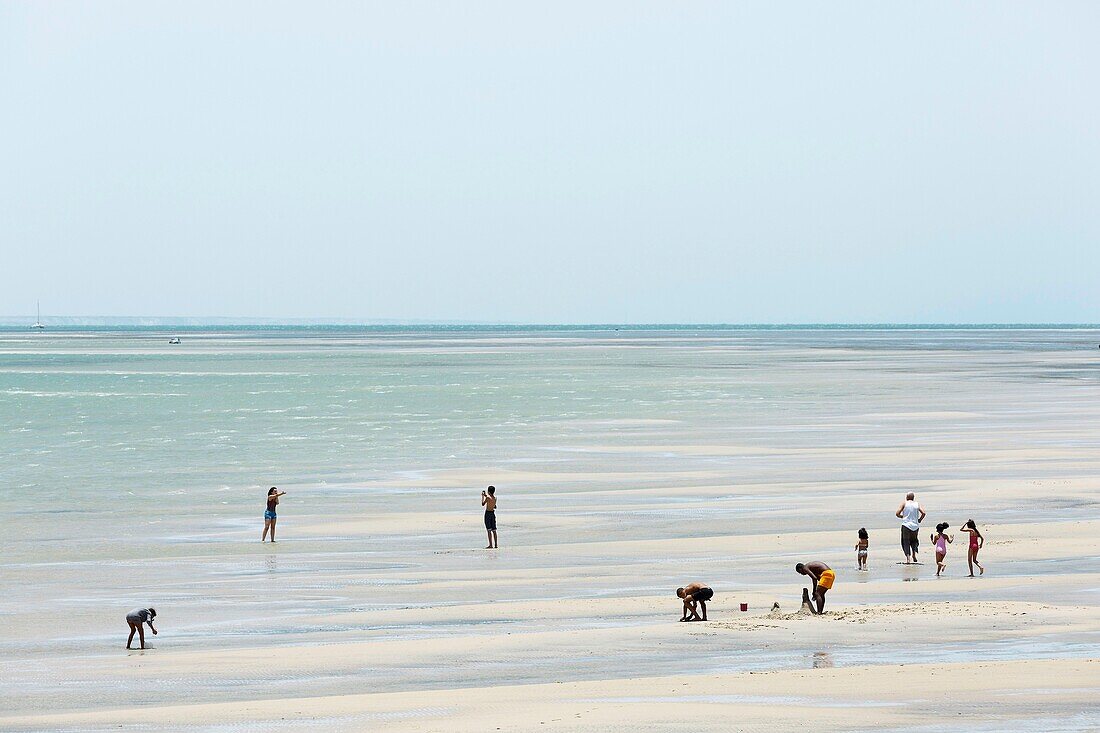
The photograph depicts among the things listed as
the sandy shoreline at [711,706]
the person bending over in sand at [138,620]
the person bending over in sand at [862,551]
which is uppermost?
the person bending over in sand at [862,551]

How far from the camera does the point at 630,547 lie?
26891 millimetres

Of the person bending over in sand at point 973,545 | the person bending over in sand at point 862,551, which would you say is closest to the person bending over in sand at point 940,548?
the person bending over in sand at point 973,545

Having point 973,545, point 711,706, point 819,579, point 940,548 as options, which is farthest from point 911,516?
point 711,706

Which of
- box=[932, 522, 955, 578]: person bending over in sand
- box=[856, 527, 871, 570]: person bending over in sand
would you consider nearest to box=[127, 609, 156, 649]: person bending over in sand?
box=[856, 527, 871, 570]: person bending over in sand

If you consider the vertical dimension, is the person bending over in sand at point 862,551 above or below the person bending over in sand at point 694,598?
above

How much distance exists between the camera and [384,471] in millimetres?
42250

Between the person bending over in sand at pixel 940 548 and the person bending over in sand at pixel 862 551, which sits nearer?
the person bending over in sand at pixel 940 548

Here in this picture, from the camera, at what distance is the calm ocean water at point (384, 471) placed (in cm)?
2269

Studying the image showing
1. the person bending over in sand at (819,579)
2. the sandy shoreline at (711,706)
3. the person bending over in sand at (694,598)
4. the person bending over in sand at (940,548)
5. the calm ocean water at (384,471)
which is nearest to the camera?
the sandy shoreline at (711,706)

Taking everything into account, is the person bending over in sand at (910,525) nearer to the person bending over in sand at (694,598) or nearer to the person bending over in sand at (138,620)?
the person bending over in sand at (694,598)

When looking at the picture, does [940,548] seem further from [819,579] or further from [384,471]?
[384,471]

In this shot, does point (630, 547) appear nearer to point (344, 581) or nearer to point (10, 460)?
point (344, 581)

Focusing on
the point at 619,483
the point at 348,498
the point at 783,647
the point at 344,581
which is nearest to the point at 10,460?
the point at 348,498

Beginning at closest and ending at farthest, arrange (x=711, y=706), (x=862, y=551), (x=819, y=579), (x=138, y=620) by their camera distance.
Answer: (x=711, y=706)
(x=138, y=620)
(x=819, y=579)
(x=862, y=551)
